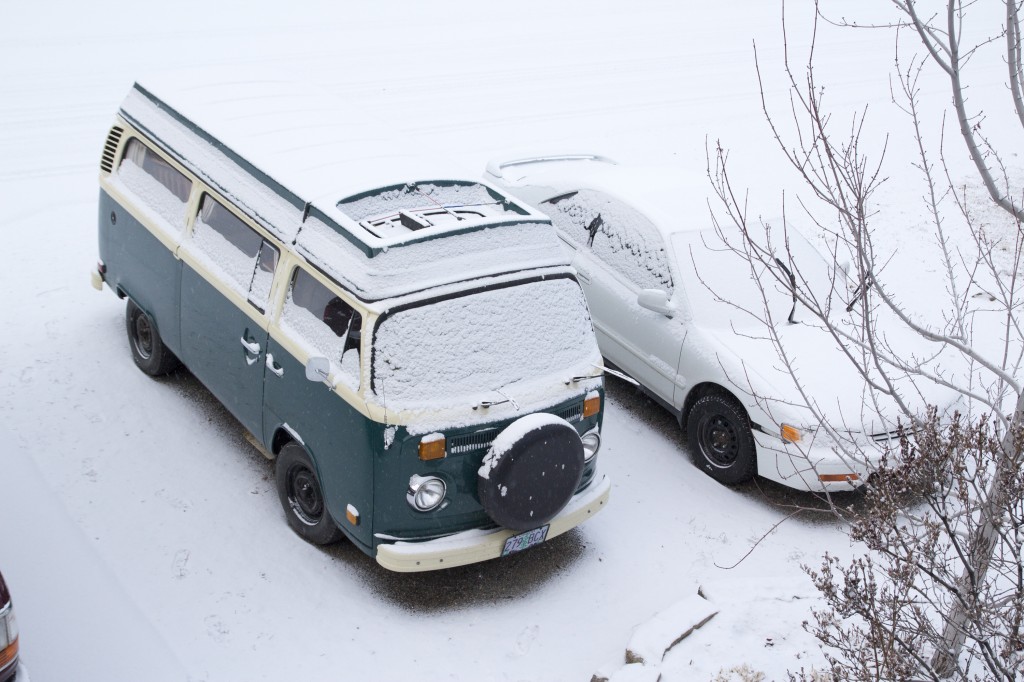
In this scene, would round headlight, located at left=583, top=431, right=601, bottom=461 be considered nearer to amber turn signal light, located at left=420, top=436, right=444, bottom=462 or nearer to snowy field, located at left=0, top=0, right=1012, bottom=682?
snowy field, located at left=0, top=0, right=1012, bottom=682

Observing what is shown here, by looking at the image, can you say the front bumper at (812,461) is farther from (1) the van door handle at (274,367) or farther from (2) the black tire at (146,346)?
(2) the black tire at (146,346)

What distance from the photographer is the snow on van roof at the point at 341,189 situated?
18.4ft

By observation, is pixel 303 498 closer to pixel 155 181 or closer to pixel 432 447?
pixel 432 447

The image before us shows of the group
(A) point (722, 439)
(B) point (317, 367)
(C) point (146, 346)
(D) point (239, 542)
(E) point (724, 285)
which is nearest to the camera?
(B) point (317, 367)

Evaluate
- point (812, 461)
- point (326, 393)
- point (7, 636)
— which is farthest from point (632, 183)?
point (7, 636)

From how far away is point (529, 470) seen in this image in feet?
18.2

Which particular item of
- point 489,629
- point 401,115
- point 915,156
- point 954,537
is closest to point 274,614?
point 489,629

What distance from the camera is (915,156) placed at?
1410cm

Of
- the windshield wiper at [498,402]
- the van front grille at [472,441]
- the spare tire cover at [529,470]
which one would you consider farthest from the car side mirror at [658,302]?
the van front grille at [472,441]

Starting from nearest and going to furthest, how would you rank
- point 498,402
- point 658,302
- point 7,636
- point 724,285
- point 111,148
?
point 7,636 < point 498,402 < point 658,302 < point 724,285 < point 111,148

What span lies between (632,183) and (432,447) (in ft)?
12.4

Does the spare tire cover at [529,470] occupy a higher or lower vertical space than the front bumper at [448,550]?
higher

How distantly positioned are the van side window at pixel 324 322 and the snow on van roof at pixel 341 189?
0.18 meters

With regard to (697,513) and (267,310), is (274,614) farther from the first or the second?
(697,513)
